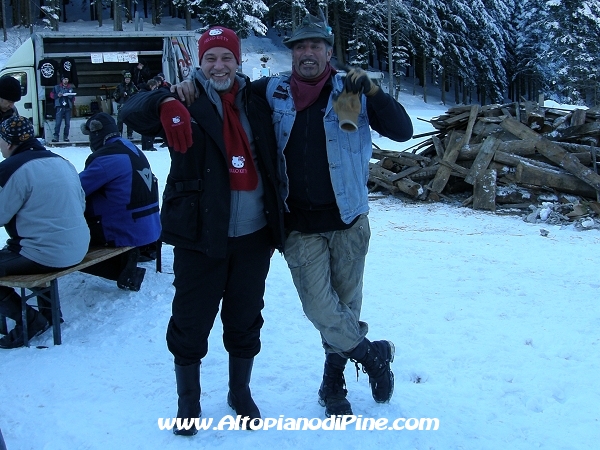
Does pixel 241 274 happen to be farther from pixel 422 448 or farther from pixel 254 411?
pixel 422 448

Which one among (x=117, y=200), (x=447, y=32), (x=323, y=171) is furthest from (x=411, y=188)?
(x=447, y=32)

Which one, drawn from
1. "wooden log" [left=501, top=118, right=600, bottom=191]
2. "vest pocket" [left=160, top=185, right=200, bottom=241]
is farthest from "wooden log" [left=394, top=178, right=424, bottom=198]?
"vest pocket" [left=160, top=185, right=200, bottom=241]

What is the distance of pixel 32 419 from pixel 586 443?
2927 millimetres

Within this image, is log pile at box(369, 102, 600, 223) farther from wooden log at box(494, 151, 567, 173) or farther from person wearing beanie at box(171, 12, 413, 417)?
person wearing beanie at box(171, 12, 413, 417)

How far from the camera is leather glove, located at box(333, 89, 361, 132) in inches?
104

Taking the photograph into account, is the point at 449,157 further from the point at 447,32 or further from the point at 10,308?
the point at 447,32

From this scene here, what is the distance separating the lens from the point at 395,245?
7.03 metres

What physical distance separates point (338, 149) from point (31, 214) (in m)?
2.44

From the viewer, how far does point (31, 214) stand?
4.05 meters

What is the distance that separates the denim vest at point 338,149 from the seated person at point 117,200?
92.6 inches

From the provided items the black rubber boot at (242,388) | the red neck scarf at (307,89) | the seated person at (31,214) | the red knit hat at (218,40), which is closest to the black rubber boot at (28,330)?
the seated person at (31,214)

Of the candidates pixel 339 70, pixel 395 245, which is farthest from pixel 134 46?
pixel 339 70

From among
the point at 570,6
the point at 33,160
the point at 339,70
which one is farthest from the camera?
the point at 570,6

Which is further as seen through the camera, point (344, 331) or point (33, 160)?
point (33, 160)
